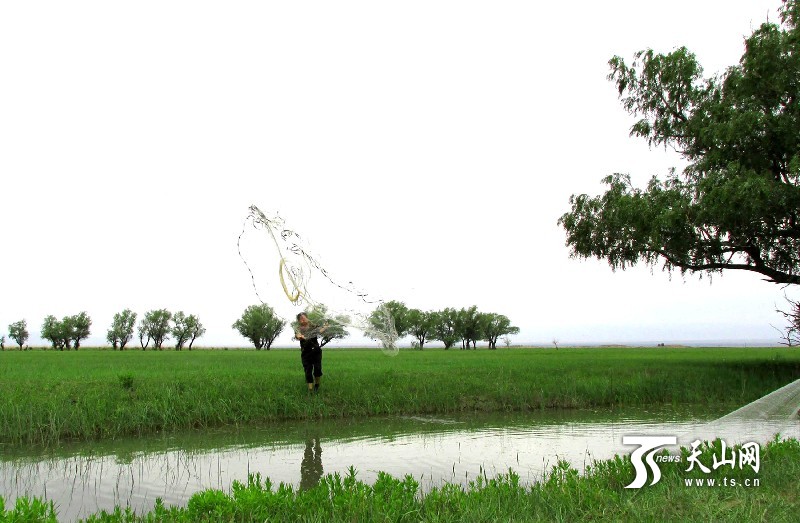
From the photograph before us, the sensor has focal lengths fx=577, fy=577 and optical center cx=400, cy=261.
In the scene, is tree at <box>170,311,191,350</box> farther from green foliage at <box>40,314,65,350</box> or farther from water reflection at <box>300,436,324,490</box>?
water reflection at <box>300,436,324,490</box>

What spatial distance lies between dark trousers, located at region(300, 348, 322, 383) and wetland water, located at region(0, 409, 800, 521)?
5.74ft

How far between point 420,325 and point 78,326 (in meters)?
81.9

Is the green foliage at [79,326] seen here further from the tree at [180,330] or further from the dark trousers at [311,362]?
the dark trousers at [311,362]

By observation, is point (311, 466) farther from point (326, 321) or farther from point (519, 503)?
point (326, 321)

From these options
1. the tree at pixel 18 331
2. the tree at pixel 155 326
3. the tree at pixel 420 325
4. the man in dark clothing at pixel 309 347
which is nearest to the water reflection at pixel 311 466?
the man in dark clothing at pixel 309 347

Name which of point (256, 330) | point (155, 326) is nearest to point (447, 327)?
point (256, 330)

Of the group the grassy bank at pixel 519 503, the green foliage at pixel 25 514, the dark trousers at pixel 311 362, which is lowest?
the grassy bank at pixel 519 503

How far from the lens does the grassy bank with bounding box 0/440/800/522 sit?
643cm

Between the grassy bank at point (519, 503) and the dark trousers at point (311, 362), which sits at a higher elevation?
the dark trousers at point (311, 362)

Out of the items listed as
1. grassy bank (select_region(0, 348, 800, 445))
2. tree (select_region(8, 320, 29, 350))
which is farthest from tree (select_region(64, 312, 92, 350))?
grassy bank (select_region(0, 348, 800, 445))

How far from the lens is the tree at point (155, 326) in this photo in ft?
434

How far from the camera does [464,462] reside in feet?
37.0

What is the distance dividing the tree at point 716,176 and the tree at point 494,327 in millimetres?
97739

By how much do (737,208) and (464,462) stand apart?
46.2 ft
